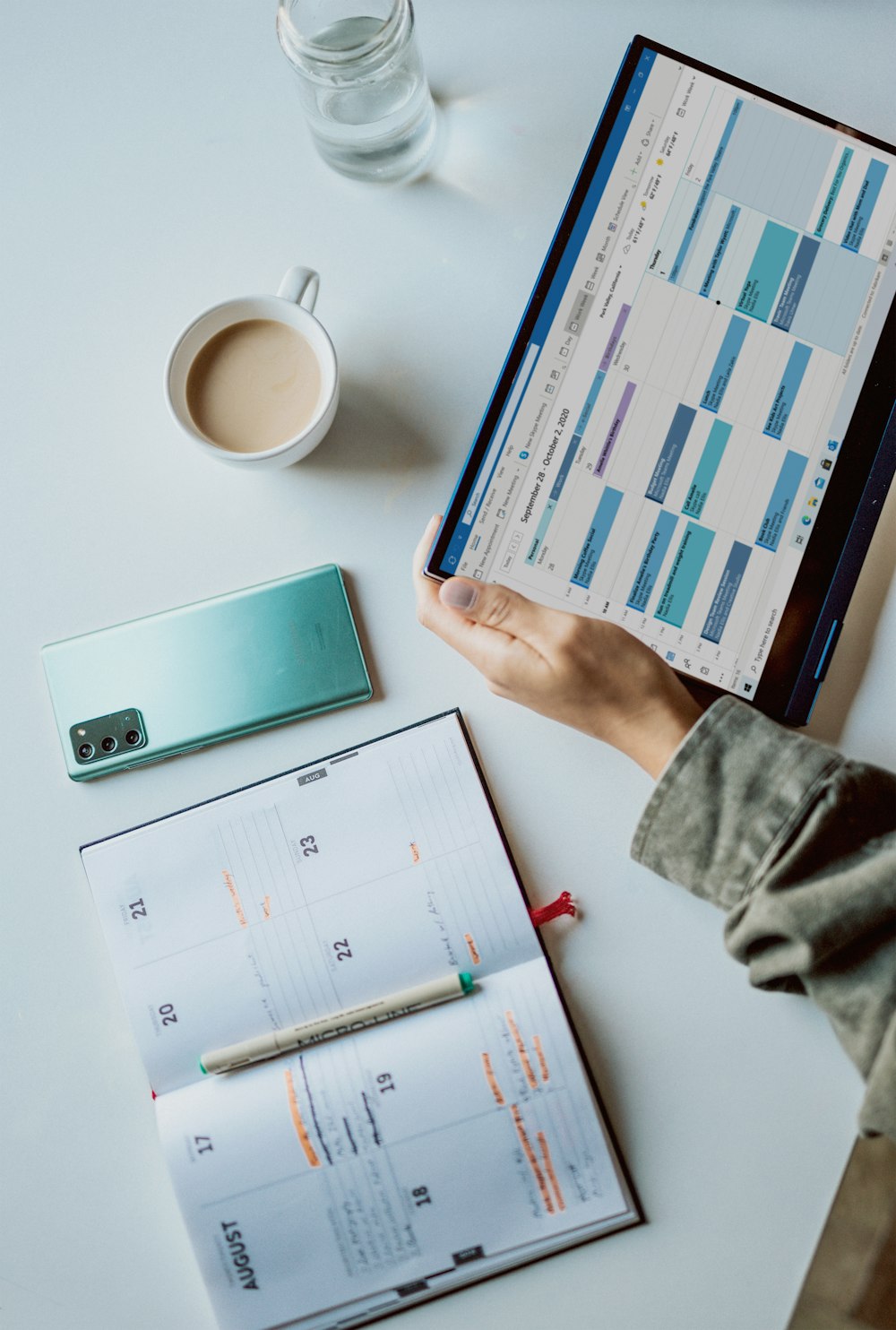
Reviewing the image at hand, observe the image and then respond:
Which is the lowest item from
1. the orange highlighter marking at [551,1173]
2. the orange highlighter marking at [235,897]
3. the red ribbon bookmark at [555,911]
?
the orange highlighter marking at [551,1173]

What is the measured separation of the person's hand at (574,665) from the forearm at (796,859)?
0.05 metres

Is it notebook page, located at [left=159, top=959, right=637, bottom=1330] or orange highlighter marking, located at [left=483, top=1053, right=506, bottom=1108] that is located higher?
orange highlighter marking, located at [left=483, top=1053, right=506, bottom=1108]

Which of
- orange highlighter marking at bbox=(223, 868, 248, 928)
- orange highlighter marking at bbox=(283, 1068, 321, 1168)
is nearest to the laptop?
orange highlighter marking at bbox=(223, 868, 248, 928)

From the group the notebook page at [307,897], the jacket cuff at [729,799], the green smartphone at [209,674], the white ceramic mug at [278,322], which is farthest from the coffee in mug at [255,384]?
the jacket cuff at [729,799]

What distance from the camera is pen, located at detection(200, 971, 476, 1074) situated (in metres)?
0.76

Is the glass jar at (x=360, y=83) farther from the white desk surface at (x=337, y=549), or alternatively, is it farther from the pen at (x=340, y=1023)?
the pen at (x=340, y=1023)

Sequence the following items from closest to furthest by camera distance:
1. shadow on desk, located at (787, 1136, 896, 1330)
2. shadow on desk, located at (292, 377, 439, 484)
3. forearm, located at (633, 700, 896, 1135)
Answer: forearm, located at (633, 700, 896, 1135) < shadow on desk, located at (787, 1136, 896, 1330) < shadow on desk, located at (292, 377, 439, 484)

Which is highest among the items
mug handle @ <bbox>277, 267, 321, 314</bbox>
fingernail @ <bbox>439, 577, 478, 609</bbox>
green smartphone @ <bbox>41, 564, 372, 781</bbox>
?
mug handle @ <bbox>277, 267, 321, 314</bbox>

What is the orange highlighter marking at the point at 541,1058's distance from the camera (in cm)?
75

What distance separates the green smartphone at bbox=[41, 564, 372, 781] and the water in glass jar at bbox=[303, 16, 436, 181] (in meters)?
0.33

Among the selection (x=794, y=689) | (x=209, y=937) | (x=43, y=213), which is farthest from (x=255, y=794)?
(x=43, y=213)

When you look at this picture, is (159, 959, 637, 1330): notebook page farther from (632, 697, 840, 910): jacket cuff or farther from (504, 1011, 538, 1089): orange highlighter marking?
(632, 697, 840, 910): jacket cuff

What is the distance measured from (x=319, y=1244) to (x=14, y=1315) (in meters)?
0.25

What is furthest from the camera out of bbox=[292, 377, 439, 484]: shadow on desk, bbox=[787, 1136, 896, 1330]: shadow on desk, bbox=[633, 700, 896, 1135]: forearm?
bbox=[292, 377, 439, 484]: shadow on desk
